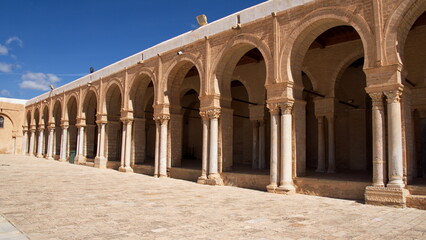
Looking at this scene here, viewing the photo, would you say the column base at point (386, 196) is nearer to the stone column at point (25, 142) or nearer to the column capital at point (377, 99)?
the column capital at point (377, 99)

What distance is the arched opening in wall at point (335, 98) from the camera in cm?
1086

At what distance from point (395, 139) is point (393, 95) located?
3.61 feet

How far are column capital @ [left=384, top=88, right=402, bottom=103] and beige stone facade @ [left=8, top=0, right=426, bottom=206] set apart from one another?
23mm

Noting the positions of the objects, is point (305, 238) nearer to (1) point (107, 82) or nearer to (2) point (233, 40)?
(2) point (233, 40)

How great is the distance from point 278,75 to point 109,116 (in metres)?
13.7

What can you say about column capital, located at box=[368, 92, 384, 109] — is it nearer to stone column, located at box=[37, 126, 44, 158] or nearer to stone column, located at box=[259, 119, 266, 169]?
stone column, located at box=[259, 119, 266, 169]

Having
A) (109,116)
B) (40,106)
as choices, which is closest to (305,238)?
(109,116)

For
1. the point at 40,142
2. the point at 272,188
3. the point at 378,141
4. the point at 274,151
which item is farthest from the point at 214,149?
the point at 40,142

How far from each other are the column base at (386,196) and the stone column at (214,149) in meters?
5.63

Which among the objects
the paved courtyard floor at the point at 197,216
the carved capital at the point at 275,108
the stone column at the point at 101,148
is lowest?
the paved courtyard floor at the point at 197,216

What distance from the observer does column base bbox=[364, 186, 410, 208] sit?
789cm

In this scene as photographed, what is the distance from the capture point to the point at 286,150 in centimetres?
1031

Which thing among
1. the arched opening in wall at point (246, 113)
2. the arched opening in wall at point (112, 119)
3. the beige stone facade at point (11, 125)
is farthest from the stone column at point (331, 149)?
the beige stone facade at point (11, 125)

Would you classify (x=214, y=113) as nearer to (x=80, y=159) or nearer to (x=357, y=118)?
(x=357, y=118)
